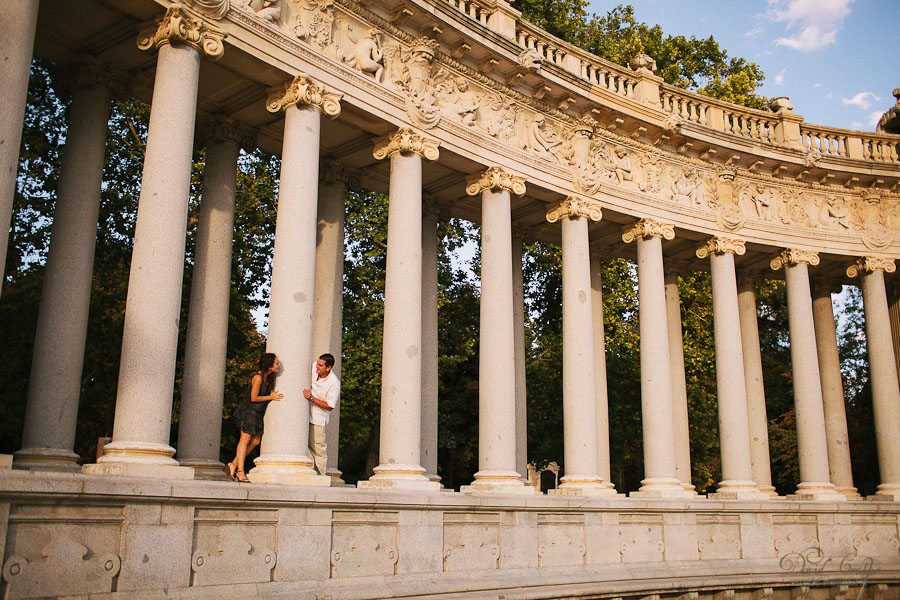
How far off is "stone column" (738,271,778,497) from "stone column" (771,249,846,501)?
5.59 ft

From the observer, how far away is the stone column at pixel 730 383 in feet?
116

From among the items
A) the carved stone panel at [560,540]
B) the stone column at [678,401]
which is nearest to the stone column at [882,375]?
the stone column at [678,401]

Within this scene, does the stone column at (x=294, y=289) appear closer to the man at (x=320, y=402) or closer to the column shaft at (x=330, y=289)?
the man at (x=320, y=402)

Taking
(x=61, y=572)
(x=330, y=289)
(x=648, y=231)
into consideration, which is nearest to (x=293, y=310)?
(x=330, y=289)

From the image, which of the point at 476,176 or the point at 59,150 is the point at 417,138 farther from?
the point at 59,150

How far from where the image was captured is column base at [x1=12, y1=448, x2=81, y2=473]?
2097 centimetres

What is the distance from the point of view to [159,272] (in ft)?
62.6

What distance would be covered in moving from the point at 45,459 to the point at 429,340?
15350 mm

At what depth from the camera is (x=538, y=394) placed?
179 feet

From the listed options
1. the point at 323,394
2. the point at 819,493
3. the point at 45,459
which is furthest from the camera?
the point at 819,493

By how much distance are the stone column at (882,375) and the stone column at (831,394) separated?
1693 millimetres

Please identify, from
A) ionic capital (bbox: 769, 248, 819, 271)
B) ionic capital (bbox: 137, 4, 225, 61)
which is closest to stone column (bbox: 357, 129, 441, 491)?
ionic capital (bbox: 137, 4, 225, 61)

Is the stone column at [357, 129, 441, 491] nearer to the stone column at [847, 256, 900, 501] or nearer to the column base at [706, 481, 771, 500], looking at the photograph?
the column base at [706, 481, 771, 500]

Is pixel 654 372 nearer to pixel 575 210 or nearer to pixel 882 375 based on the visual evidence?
pixel 575 210
